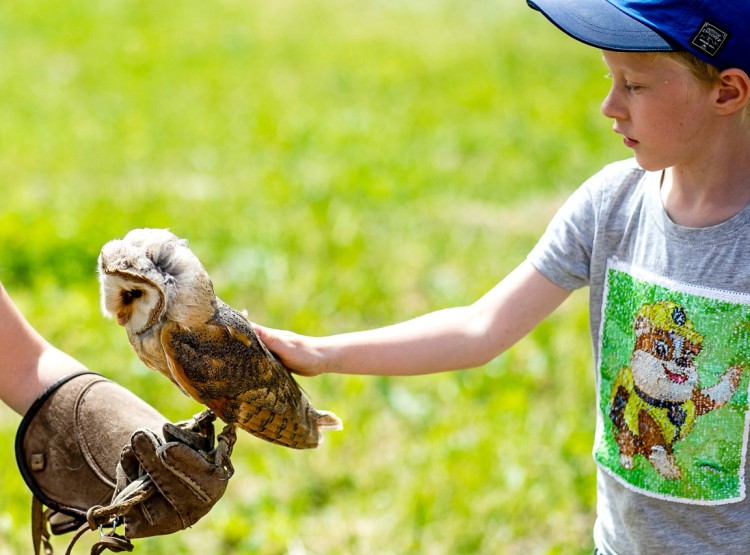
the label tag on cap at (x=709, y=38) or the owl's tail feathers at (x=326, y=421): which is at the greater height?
the label tag on cap at (x=709, y=38)

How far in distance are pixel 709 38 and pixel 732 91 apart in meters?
0.15

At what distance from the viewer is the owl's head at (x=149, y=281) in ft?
6.46

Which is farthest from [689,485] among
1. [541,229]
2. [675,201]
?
[541,229]

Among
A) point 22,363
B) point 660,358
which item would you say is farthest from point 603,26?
point 22,363

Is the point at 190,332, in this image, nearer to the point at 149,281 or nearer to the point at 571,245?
the point at 149,281

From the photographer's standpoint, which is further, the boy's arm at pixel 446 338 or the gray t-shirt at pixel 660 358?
the boy's arm at pixel 446 338

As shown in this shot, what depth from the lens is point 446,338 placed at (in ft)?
7.63

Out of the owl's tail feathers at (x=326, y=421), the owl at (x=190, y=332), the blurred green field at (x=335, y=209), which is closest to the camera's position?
the owl at (x=190, y=332)

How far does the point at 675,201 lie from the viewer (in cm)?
215

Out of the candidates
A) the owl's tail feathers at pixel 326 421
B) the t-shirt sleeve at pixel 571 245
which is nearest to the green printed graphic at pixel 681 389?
the t-shirt sleeve at pixel 571 245

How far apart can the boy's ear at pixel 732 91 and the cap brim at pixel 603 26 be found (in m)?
0.14

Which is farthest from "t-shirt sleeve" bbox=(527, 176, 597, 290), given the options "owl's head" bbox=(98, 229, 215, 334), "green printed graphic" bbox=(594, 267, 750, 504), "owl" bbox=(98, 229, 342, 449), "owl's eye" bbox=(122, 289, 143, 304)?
"owl's eye" bbox=(122, 289, 143, 304)

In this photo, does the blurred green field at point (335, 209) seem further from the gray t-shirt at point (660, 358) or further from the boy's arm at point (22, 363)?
the gray t-shirt at point (660, 358)

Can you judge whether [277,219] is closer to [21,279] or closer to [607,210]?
[21,279]
